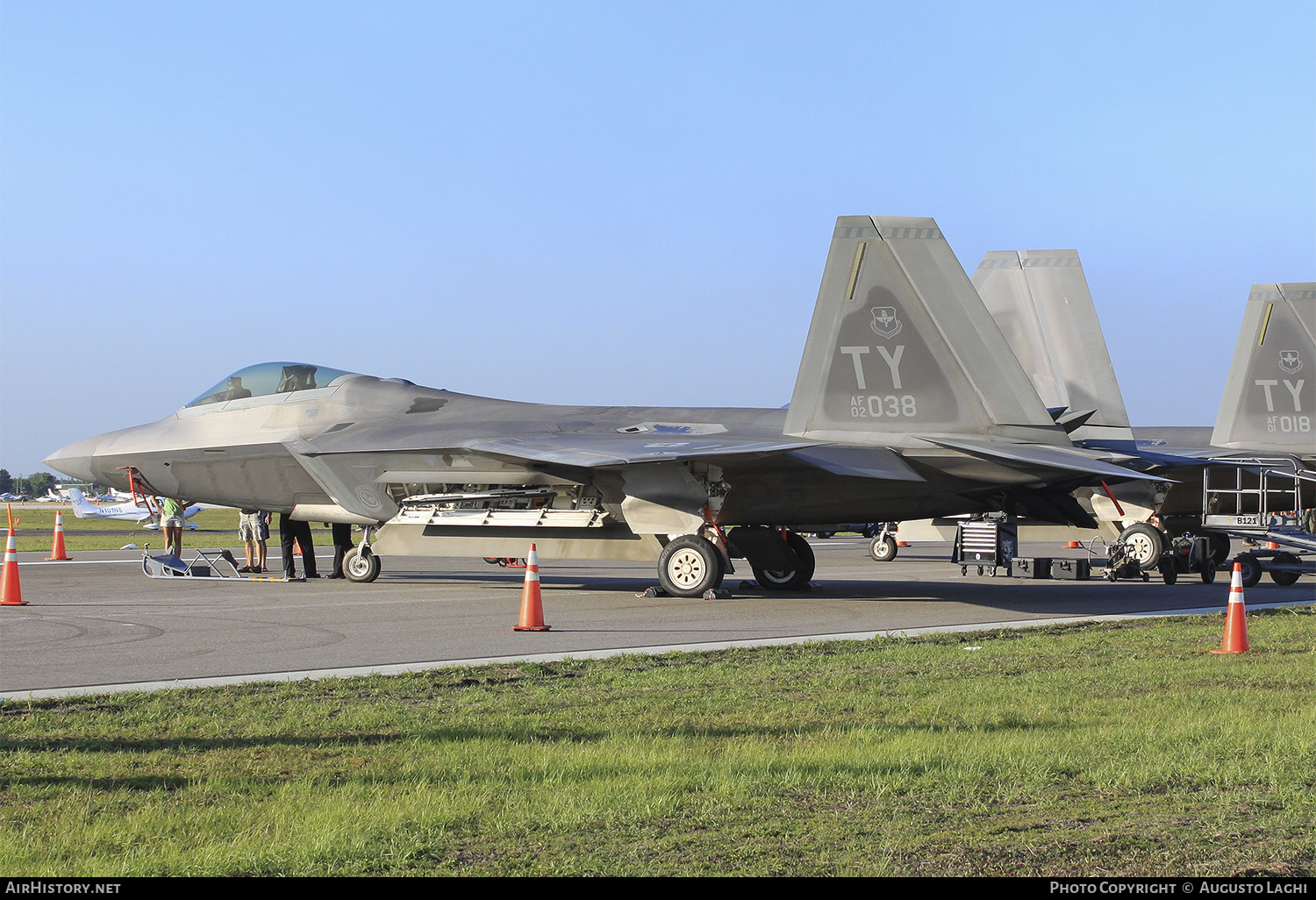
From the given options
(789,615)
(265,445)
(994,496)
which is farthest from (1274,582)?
(265,445)

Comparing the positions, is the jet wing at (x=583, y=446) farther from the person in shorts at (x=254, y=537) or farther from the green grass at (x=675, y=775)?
the green grass at (x=675, y=775)

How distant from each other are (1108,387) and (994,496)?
27.4 feet

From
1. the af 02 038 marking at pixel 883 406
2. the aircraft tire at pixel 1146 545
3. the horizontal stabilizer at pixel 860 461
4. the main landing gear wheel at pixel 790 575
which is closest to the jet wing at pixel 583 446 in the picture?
the horizontal stabilizer at pixel 860 461

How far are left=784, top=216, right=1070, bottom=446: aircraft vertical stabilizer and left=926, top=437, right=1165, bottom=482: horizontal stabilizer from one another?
593 mm

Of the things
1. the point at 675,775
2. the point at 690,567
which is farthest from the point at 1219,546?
the point at 675,775

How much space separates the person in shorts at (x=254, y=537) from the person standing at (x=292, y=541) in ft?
5.14

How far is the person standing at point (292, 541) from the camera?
1872cm

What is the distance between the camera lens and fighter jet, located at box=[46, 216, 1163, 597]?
1392 cm

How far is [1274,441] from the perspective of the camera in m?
22.8

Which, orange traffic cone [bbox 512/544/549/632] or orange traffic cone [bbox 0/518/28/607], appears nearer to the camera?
orange traffic cone [bbox 512/544/549/632]

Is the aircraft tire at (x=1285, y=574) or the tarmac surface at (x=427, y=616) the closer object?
the tarmac surface at (x=427, y=616)

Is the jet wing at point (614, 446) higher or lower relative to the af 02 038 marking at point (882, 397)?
lower

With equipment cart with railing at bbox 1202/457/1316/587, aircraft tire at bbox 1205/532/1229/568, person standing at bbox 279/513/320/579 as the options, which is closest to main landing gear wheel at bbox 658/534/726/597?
person standing at bbox 279/513/320/579

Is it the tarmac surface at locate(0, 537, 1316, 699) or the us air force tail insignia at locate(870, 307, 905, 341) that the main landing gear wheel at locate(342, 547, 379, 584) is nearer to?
the tarmac surface at locate(0, 537, 1316, 699)
